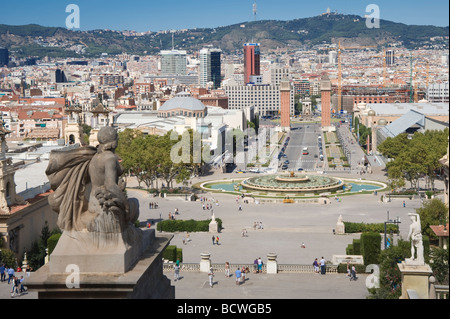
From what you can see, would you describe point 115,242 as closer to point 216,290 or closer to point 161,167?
point 216,290

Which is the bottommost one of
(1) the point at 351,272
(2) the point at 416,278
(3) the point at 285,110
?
(1) the point at 351,272

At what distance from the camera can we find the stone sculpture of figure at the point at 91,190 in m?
8.73

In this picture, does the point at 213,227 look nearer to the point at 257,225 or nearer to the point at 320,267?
the point at 257,225

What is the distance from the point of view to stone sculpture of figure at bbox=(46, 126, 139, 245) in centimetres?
873

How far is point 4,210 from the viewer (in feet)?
104

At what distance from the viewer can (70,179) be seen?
912cm

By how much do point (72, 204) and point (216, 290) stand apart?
1911 cm

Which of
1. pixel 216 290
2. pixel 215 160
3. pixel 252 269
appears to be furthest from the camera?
pixel 215 160

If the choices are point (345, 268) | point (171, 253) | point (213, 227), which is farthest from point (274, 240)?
point (345, 268)

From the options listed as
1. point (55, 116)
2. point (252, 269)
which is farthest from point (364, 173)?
point (55, 116)

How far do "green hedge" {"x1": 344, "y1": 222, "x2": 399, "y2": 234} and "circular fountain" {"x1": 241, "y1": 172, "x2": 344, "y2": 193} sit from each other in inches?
735

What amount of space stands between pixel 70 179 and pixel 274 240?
3122cm

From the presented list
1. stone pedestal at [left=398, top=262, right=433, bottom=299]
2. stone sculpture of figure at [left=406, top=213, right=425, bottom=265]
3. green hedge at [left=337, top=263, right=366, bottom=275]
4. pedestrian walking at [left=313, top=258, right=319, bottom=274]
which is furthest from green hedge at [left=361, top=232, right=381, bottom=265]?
stone pedestal at [left=398, top=262, right=433, bottom=299]

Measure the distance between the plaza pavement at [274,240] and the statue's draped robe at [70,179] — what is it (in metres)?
12.9
